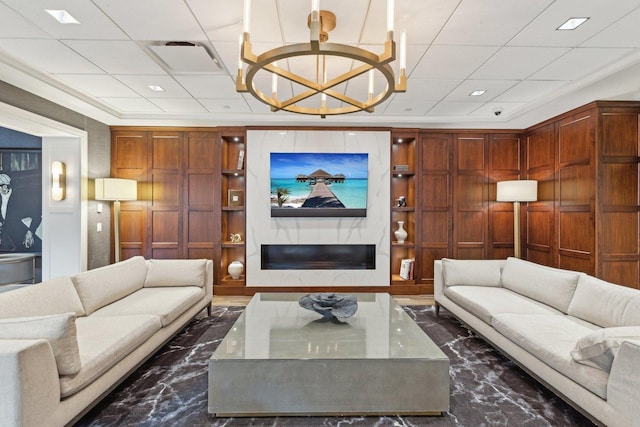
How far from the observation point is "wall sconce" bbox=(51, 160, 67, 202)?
4.09 metres

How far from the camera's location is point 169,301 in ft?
9.51

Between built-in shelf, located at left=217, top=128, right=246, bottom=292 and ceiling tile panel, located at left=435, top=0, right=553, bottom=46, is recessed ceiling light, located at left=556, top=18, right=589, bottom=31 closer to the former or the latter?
ceiling tile panel, located at left=435, top=0, right=553, bottom=46

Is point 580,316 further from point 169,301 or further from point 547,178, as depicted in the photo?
point 169,301

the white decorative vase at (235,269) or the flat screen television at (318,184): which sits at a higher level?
the flat screen television at (318,184)

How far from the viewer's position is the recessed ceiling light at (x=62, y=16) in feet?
7.06

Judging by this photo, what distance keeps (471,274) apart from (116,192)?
4821 millimetres

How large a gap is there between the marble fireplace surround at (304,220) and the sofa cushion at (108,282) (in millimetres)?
1638

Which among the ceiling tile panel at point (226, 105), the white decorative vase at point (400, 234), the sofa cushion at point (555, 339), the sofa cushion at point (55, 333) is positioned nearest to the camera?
the sofa cushion at point (55, 333)

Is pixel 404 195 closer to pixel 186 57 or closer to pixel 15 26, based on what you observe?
pixel 186 57

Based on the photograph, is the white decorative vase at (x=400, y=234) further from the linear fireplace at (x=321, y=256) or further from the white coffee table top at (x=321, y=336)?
the white coffee table top at (x=321, y=336)

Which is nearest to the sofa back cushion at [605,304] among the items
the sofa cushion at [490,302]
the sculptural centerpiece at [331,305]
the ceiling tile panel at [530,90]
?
the sofa cushion at [490,302]

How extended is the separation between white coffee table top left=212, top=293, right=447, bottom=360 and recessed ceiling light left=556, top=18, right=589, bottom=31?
253cm

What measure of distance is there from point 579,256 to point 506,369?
7.61ft

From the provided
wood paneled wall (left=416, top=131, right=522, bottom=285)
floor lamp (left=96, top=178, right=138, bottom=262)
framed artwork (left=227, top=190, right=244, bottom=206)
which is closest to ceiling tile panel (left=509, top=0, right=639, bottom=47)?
wood paneled wall (left=416, top=131, right=522, bottom=285)
